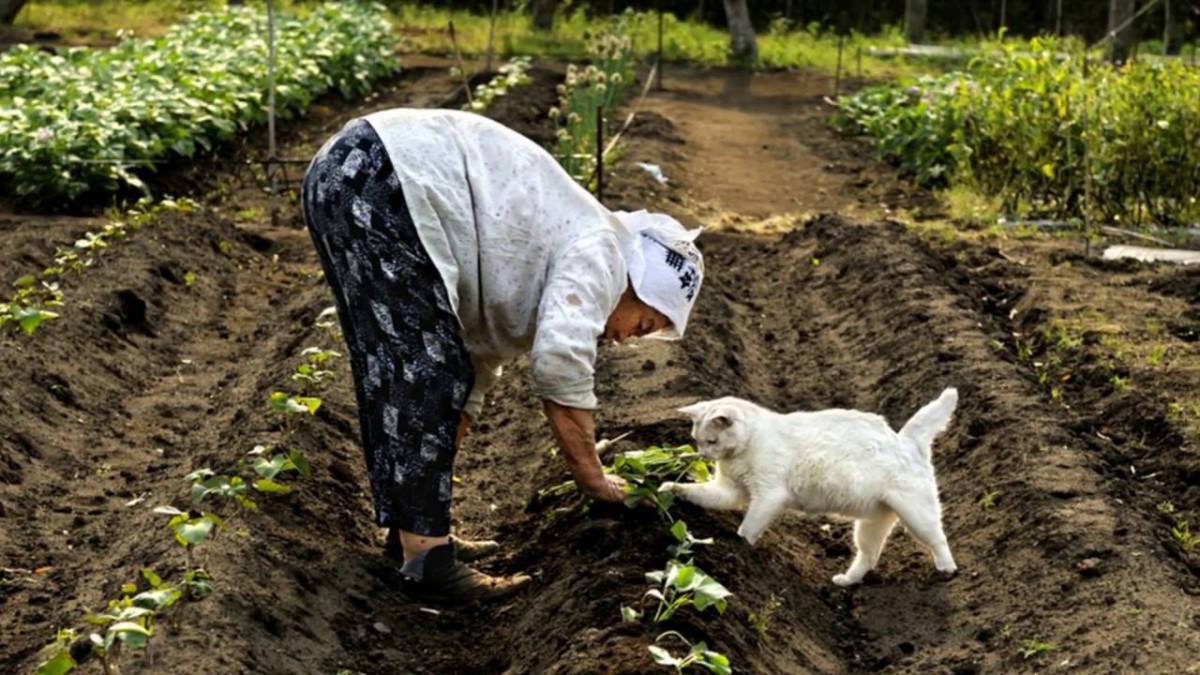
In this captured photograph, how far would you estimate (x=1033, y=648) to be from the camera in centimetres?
559

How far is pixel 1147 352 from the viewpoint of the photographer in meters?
9.05

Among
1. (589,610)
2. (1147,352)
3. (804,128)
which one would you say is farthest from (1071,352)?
(804,128)

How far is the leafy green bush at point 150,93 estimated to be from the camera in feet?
44.8

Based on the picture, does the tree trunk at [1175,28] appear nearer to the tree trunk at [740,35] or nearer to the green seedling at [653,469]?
the tree trunk at [740,35]

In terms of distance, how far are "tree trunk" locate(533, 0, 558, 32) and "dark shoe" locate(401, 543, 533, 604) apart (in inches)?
902

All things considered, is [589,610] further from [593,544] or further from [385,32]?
[385,32]

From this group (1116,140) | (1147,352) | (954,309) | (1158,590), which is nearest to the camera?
(1158,590)

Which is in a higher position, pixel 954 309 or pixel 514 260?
pixel 514 260

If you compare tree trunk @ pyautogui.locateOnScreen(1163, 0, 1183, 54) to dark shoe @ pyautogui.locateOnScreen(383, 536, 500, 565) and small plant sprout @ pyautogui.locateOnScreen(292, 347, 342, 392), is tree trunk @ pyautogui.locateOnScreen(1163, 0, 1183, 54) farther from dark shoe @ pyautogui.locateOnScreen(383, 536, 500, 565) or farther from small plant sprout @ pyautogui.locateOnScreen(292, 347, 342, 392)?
dark shoe @ pyautogui.locateOnScreen(383, 536, 500, 565)

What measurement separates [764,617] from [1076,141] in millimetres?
8529

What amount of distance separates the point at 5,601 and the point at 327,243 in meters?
1.54

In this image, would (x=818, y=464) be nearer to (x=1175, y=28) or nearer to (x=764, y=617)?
(x=764, y=617)

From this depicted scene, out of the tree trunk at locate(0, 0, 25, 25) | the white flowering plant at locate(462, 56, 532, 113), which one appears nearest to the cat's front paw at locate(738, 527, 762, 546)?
the white flowering plant at locate(462, 56, 532, 113)

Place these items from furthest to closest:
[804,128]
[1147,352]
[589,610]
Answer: [804,128], [1147,352], [589,610]
